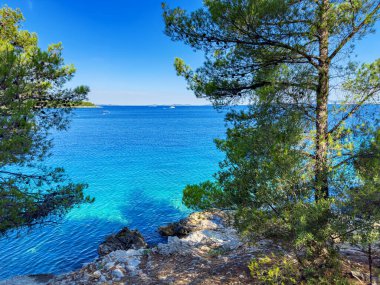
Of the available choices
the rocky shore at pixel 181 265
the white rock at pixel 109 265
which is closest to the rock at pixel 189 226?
the rocky shore at pixel 181 265

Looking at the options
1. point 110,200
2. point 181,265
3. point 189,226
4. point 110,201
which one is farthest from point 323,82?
point 110,200

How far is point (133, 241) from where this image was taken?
1080cm

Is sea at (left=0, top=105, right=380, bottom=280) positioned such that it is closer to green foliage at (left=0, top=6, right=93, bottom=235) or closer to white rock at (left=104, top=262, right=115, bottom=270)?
green foliage at (left=0, top=6, right=93, bottom=235)

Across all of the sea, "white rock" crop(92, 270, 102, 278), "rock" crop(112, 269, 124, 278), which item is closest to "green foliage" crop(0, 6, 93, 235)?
the sea

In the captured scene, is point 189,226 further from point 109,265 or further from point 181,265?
point 109,265

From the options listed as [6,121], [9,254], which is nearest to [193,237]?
[6,121]

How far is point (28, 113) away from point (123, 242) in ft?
25.4

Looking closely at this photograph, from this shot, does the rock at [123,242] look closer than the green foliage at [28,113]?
No

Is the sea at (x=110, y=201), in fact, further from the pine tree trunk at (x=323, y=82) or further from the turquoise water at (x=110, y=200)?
the pine tree trunk at (x=323, y=82)

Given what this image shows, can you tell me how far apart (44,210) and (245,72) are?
7.05m

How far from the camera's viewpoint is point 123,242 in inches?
424

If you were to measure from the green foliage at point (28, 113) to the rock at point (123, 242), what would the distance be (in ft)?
15.0

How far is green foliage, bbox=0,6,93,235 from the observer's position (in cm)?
533

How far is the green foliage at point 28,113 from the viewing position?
5.33 metres
